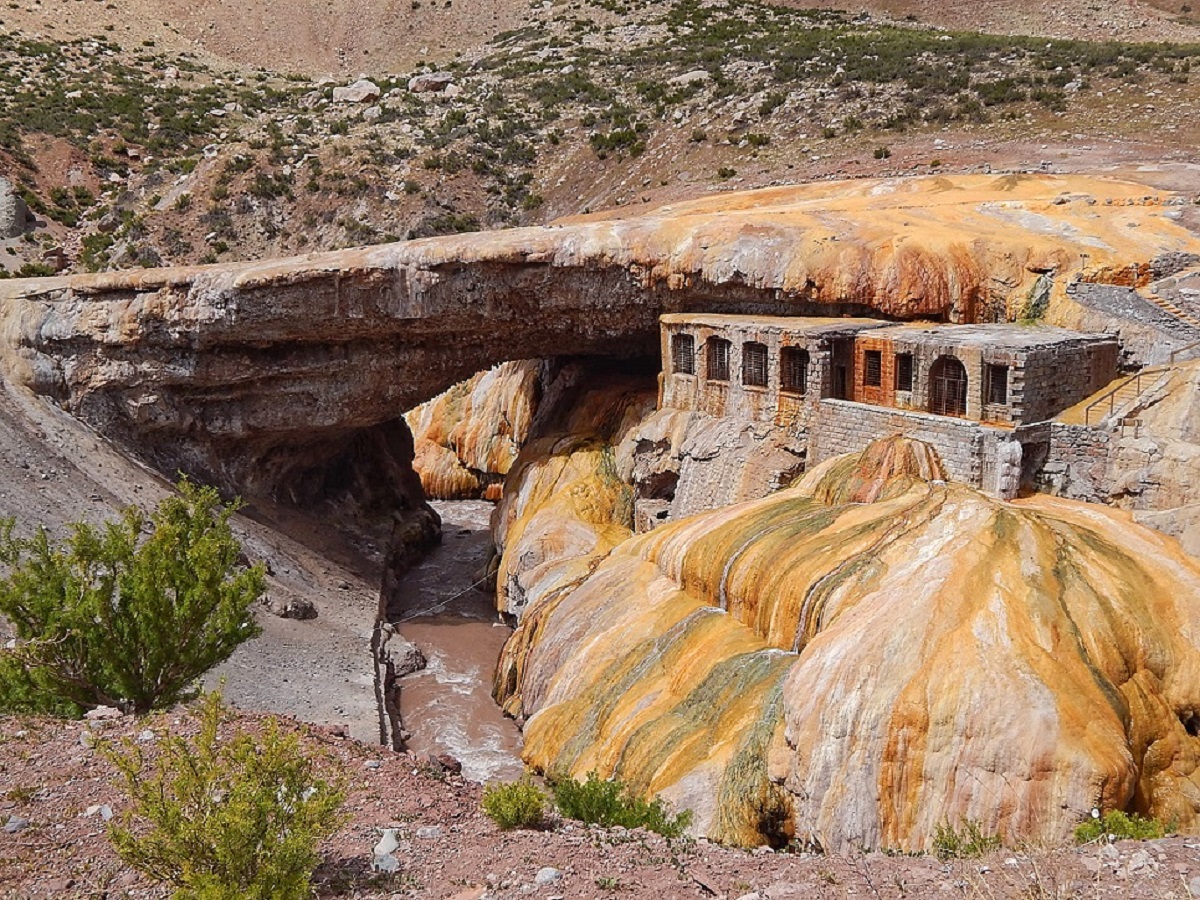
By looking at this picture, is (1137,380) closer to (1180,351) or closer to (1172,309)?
(1180,351)

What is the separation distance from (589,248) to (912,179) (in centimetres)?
1151

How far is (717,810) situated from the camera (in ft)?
45.1

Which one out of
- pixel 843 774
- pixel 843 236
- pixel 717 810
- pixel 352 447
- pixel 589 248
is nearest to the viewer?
pixel 843 774

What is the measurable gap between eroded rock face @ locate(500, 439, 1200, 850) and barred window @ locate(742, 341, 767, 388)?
4891mm

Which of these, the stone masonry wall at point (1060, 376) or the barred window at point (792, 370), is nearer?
the stone masonry wall at point (1060, 376)

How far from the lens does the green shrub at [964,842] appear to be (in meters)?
9.99

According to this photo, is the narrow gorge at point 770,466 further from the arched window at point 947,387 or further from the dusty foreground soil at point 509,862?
the dusty foreground soil at point 509,862

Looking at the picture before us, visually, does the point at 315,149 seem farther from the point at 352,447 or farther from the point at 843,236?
the point at 843,236

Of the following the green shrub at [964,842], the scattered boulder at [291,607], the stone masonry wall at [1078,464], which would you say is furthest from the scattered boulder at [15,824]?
the stone masonry wall at [1078,464]

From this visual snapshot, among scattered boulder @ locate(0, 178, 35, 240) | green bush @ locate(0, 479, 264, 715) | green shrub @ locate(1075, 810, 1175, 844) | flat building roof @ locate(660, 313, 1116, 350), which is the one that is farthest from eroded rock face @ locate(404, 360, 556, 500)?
green shrub @ locate(1075, 810, 1175, 844)

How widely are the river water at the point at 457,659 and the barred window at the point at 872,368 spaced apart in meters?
9.82

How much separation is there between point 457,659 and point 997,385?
1392 centimetres

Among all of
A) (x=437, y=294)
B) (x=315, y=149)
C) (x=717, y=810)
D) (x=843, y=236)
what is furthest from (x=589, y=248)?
(x=315, y=149)

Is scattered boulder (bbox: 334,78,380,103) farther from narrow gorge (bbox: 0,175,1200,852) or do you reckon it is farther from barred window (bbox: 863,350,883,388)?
barred window (bbox: 863,350,883,388)
